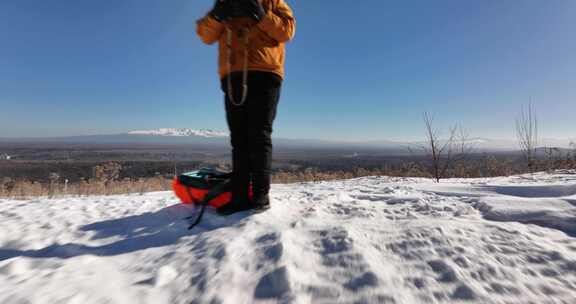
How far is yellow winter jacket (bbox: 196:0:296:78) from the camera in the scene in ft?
6.40

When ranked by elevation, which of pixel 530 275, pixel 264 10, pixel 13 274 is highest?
pixel 264 10

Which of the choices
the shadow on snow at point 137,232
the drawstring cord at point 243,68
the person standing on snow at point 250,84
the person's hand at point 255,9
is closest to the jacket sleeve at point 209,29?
the person standing on snow at point 250,84

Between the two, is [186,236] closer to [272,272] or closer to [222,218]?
[222,218]

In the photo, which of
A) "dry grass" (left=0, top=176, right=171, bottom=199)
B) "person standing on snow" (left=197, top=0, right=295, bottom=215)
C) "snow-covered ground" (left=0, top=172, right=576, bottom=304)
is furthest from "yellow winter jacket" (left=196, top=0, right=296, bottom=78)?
"dry grass" (left=0, top=176, right=171, bottom=199)

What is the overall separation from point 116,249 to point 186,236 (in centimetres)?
38

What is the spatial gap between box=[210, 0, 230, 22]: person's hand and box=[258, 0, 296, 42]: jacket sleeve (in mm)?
261

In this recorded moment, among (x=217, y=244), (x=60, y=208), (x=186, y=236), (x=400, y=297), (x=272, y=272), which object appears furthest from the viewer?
(x=60, y=208)

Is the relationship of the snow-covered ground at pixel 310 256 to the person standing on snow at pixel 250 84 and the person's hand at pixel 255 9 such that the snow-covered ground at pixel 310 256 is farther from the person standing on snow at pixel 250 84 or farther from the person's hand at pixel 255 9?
the person's hand at pixel 255 9

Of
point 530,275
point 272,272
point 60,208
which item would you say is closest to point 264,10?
point 272,272

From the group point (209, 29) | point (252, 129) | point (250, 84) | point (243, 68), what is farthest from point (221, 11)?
point (252, 129)

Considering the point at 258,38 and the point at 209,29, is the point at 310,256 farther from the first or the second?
the point at 209,29

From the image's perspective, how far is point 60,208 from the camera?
2.34m

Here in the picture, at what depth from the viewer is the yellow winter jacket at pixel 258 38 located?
195cm

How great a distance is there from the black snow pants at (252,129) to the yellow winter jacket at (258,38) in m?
0.08
